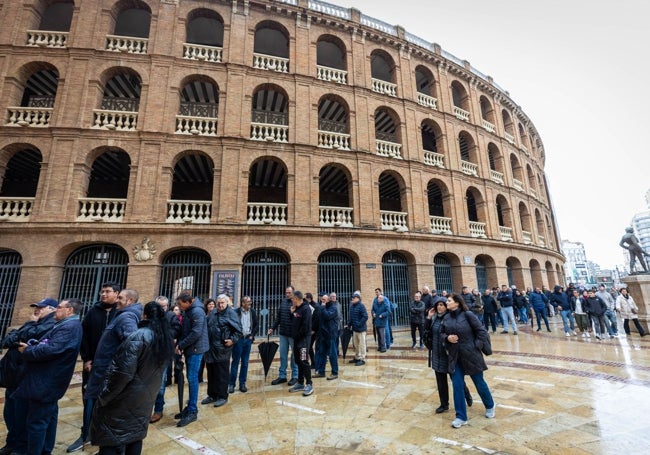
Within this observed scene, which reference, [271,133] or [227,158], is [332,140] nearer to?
[271,133]

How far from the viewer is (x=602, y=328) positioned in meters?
10.3

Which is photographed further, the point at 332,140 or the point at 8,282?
the point at 332,140

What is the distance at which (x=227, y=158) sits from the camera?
12.2m

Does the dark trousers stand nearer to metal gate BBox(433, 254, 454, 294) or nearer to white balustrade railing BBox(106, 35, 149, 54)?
metal gate BBox(433, 254, 454, 294)

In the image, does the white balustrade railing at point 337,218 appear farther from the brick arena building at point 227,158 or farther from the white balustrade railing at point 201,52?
the white balustrade railing at point 201,52

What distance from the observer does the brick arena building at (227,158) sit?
10852 millimetres

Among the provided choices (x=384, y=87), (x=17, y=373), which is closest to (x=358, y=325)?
(x=17, y=373)

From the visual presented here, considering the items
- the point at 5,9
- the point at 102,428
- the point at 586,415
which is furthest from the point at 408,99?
the point at 5,9

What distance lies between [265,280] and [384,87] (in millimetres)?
12328

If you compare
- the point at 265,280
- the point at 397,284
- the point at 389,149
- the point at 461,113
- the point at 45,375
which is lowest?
the point at 45,375

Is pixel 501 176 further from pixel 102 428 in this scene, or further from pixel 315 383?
pixel 102 428

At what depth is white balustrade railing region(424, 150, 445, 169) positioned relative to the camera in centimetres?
1601

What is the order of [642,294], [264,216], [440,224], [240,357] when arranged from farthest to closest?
[440,224]
[264,216]
[642,294]
[240,357]

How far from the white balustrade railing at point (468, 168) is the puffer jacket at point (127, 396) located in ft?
58.2
